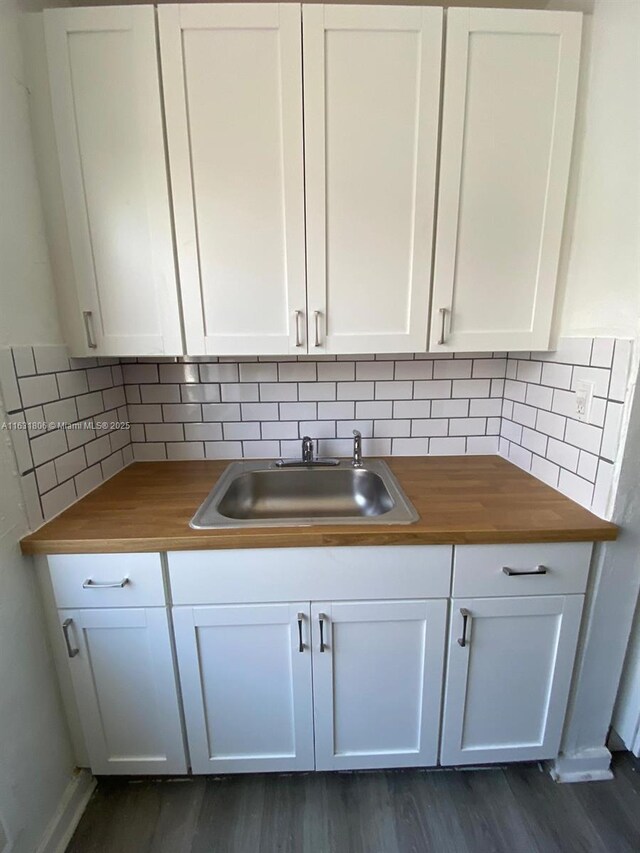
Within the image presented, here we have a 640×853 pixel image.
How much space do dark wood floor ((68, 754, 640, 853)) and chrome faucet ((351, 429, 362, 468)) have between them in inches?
41.9

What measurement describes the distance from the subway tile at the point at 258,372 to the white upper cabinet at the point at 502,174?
634mm

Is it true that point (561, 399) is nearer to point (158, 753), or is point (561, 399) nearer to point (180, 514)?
point (180, 514)

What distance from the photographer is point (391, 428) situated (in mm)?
1597

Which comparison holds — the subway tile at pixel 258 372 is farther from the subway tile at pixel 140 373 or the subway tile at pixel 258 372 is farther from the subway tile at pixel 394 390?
the subway tile at pixel 394 390

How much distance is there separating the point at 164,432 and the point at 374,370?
92 centimetres

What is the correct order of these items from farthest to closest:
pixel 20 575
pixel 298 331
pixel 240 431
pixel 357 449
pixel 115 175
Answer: pixel 240 431, pixel 357 449, pixel 298 331, pixel 115 175, pixel 20 575

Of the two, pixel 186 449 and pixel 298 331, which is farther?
pixel 186 449

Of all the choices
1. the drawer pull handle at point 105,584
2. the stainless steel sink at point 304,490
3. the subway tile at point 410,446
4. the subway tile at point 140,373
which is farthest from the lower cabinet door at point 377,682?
the subway tile at point 140,373

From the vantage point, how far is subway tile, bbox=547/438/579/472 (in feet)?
3.92

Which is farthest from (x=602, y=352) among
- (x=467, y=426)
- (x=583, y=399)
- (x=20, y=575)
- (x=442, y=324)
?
(x=20, y=575)

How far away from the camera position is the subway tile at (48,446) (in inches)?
41.9

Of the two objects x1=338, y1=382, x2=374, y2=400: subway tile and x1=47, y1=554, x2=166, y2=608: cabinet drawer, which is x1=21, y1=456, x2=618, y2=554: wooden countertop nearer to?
x1=47, y1=554, x2=166, y2=608: cabinet drawer

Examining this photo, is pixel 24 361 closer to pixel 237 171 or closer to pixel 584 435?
pixel 237 171

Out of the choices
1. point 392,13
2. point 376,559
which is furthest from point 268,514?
point 392,13
